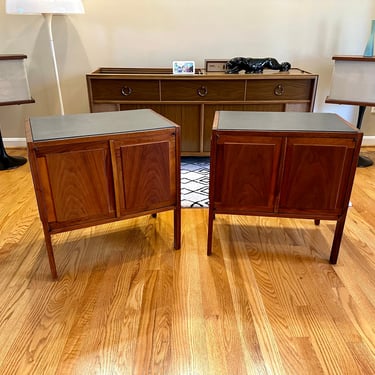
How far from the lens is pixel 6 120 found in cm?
326

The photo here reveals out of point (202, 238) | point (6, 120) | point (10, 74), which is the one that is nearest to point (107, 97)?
point (10, 74)

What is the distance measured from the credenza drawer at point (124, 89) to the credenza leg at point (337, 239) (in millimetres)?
1693

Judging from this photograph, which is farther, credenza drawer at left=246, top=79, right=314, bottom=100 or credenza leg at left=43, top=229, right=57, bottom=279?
credenza drawer at left=246, top=79, right=314, bottom=100

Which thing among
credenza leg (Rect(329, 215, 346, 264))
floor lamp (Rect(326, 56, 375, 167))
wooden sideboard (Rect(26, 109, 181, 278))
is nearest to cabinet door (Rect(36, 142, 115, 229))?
wooden sideboard (Rect(26, 109, 181, 278))

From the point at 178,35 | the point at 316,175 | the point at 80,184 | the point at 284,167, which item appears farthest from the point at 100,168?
the point at 178,35

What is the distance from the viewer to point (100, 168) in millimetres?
1525

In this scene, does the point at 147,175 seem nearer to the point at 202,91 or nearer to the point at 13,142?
the point at 202,91

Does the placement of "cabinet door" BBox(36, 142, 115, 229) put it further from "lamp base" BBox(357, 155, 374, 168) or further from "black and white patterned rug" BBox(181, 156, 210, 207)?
"lamp base" BBox(357, 155, 374, 168)

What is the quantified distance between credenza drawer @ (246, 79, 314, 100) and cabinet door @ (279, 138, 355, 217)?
1.30 metres

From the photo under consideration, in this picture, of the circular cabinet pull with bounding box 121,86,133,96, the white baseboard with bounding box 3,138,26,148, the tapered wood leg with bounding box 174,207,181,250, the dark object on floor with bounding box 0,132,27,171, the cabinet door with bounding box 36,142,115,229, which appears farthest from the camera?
the white baseboard with bounding box 3,138,26,148

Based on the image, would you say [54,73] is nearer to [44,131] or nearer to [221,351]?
[44,131]

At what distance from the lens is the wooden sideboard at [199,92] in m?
2.65

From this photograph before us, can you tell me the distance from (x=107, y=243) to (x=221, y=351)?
0.92 metres

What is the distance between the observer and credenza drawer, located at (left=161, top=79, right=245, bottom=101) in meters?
2.69
